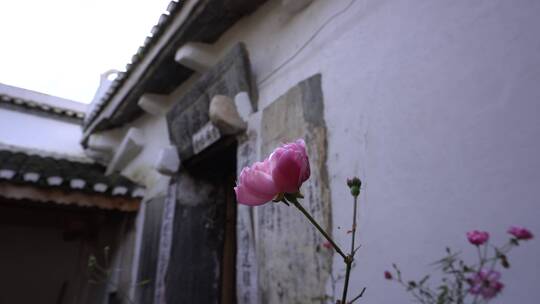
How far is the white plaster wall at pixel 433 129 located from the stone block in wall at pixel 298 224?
65 mm

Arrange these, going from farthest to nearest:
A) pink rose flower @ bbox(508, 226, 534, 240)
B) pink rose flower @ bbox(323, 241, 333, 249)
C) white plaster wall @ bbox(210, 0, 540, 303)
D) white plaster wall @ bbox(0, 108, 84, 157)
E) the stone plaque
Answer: white plaster wall @ bbox(0, 108, 84, 157) < the stone plaque < pink rose flower @ bbox(323, 241, 333, 249) < white plaster wall @ bbox(210, 0, 540, 303) < pink rose flower @ bbox(508, 226, 534, 240)

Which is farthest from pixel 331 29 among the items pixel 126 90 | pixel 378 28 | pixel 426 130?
pixel 126 90

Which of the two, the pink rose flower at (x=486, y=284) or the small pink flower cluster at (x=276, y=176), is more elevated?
the small pink flower cluster at (x=276, y=176)

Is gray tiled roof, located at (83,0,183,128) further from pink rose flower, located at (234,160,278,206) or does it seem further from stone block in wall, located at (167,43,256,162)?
pink rose flower, located at (234,160,278,206)

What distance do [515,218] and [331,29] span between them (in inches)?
49.7

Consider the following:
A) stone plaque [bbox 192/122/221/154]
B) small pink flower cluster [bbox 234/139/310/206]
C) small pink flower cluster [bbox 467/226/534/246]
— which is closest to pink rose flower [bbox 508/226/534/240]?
small pink flower cluster [bbox 467/226/534/246]

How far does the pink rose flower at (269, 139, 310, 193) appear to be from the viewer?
2.13 feet

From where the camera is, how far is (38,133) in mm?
6031

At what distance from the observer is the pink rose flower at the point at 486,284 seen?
36.9 inches

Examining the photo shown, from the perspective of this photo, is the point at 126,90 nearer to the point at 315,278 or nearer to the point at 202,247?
the point at 202,247

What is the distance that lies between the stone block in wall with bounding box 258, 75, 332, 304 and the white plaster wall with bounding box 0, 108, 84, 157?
5221 mm

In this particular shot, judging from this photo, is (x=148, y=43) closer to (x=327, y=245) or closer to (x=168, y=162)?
(x=168, y=162)

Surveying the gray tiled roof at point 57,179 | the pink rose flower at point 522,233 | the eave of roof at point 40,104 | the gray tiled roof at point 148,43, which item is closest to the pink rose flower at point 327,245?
the pink rose flower at point 522,233

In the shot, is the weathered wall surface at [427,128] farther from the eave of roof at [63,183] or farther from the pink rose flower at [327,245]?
the eave of roof at [63,183]
